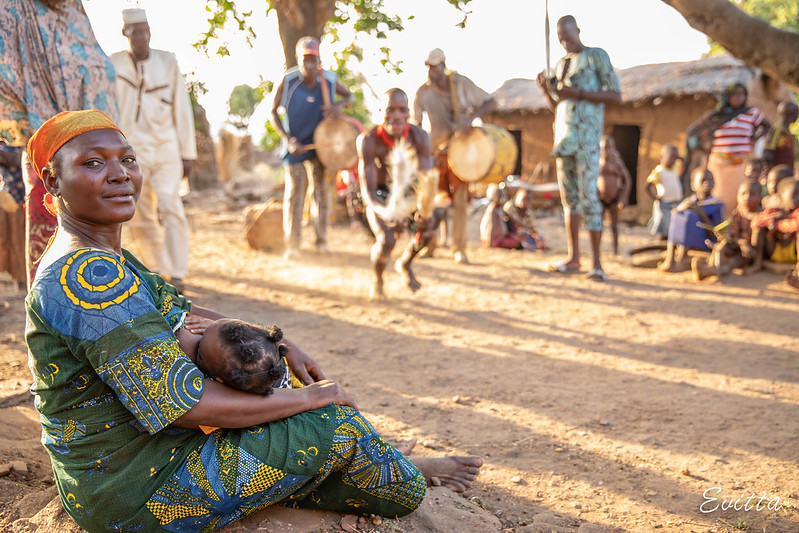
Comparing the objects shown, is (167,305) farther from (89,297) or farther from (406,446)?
(406,446)

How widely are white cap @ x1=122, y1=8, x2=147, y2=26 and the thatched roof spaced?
29.4 feet

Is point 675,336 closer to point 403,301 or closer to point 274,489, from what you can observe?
point 403,301

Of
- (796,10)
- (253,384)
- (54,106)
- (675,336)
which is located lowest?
(675,336)

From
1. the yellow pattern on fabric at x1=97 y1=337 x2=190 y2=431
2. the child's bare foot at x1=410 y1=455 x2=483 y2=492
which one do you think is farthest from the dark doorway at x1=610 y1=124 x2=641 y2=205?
the yellow pattern on fabric at x1=97 y1=337 x2=190 y2=431

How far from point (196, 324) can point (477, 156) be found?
4.93 metres

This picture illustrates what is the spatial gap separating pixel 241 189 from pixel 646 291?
11.0 meters

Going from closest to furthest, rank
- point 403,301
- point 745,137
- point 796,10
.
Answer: point 403,301 → point 745,137 → point 796,10

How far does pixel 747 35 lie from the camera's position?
3373 mm

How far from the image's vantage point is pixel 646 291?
5859mm

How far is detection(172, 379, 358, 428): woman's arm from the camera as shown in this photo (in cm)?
167

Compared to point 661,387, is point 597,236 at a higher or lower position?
higher

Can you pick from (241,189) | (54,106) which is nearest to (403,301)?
(54,106)

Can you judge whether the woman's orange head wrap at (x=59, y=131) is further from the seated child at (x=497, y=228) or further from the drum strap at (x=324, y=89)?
the seated child at (x=497, y=228)

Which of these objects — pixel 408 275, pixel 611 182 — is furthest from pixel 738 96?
pixel 408 275
